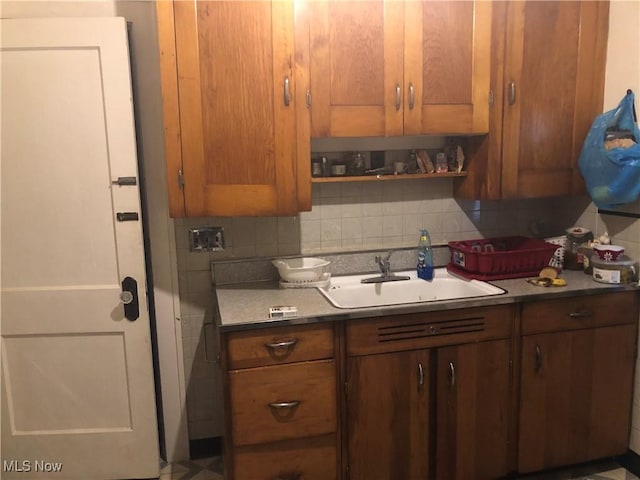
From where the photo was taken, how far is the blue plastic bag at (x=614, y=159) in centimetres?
200

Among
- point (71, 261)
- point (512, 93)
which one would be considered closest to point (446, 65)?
point (512, 93)

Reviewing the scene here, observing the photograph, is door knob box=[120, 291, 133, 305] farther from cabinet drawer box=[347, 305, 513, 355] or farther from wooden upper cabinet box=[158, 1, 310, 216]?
cabinet drawer box=[347, 305, 513, 355]

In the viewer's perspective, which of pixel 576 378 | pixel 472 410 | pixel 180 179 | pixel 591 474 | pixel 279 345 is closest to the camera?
pixel 279 345

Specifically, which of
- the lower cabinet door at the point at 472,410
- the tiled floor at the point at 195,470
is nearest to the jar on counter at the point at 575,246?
the lower cabinet door at the point at 472,410

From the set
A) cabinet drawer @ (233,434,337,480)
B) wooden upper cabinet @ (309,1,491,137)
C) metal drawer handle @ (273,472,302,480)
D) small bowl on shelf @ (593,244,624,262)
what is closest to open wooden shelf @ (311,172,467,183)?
wooden upper cabinet @ (309,1,491,137)

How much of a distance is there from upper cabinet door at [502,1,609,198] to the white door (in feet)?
5.20

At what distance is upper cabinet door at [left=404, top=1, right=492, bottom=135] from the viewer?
2.00m

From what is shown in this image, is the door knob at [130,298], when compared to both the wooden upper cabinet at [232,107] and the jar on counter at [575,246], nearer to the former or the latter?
the wooden upper cabinet at [232,107]

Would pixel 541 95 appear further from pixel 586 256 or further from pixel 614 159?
pixel 586 256

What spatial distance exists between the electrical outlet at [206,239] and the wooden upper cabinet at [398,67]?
632 millimetres

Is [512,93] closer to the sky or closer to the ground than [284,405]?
closer to the sky

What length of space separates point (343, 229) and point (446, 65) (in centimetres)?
84

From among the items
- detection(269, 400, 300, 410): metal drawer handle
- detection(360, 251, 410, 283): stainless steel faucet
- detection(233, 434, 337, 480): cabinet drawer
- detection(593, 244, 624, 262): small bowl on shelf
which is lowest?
detection(233, 434, 337, 480): cabinet drawer

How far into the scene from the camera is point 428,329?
1.89m
